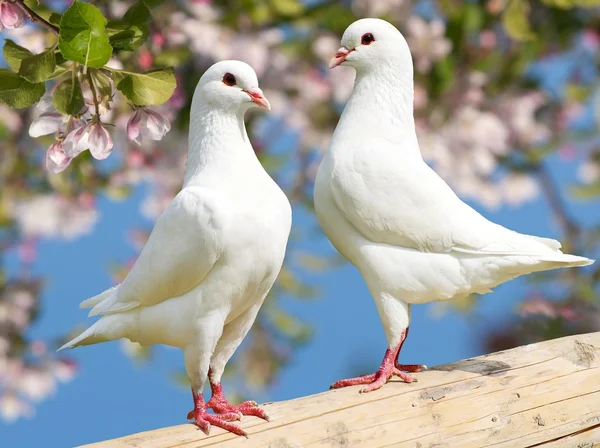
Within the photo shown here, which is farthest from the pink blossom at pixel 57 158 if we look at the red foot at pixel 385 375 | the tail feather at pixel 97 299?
the red foot at pixel 385 375

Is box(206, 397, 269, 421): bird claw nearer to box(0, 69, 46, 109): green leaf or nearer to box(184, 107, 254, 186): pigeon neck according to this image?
box(184, 107, 254, 186): pigeon neck

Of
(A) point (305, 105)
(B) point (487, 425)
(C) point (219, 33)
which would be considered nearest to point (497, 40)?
(A) point (305, 105)

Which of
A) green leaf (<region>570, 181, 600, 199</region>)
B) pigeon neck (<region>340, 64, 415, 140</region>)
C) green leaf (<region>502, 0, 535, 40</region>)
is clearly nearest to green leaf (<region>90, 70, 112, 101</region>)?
pigeon neck (<region>340, 64, 415, 140</region>)

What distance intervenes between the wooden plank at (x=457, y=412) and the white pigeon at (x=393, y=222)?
0.08 m

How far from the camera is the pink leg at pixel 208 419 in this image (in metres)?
1.48

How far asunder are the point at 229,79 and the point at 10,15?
0.38 meters

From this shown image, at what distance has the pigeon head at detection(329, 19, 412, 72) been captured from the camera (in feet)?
5.42

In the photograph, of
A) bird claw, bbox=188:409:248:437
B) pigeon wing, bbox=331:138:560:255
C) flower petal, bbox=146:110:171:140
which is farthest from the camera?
pigeon wing, bbox=331:138:560:255

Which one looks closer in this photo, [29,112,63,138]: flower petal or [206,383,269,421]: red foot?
[29,112,63,138]: flower petal

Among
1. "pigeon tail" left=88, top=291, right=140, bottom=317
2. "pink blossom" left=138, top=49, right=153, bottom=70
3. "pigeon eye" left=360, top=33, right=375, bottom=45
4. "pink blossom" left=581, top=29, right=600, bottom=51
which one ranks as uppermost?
"pink blossom" left=581, top=29, right=600, bottom=51

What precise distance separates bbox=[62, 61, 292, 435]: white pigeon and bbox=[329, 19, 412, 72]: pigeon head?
0.93ft

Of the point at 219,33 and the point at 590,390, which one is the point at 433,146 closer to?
the point at 219,33

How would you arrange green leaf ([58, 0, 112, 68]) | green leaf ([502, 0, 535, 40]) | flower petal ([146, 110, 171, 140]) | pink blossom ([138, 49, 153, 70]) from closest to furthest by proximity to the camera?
green leaf ([58, 0, 112, 68]) → flower petal ([146, 110, 171, 140]) → pink blossom ([138, 49, 153, 70]) → green leaf ([502, 0, 535, 40])

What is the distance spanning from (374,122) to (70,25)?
65 cm
